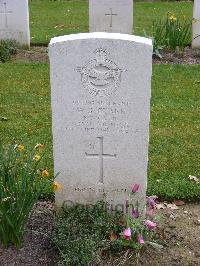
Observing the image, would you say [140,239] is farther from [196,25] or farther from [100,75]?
[196,25]

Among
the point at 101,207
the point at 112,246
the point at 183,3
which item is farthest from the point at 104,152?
the point at 183,3

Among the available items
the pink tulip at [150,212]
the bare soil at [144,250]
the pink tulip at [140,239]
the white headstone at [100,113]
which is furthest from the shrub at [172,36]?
the pink tulip at [140,239]

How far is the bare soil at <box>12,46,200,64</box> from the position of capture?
363 inches

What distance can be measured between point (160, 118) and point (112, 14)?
14.2 ft

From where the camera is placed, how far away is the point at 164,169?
17.0 feet

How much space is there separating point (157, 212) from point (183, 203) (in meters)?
0.30

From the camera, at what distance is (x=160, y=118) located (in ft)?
21.5

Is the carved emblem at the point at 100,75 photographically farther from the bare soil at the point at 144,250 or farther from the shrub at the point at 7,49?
the shrub at the point at 7,49

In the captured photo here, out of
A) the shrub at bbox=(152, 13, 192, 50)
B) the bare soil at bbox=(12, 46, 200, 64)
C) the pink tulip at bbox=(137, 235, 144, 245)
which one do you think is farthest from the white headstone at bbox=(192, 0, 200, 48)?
the pink tulip at bbox=(137, 235, 144, 245)

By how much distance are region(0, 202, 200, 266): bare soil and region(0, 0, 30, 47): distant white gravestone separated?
5996 millimetres

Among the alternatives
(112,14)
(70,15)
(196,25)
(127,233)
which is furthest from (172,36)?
(127,233)

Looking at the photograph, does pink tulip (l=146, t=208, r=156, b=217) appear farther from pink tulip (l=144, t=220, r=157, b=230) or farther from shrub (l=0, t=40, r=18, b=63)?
shrub (l=0, t=40, r=18, b=63)

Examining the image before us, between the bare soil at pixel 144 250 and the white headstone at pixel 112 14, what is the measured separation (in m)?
6.54

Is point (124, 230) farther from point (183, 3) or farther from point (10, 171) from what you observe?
point (183, 3)
